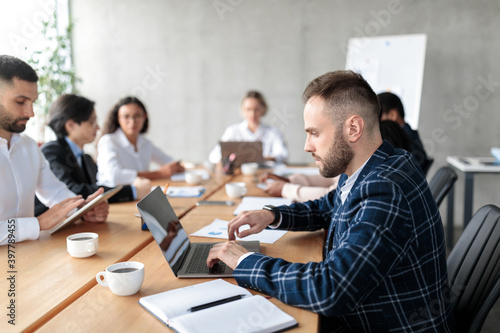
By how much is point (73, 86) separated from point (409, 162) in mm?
4592

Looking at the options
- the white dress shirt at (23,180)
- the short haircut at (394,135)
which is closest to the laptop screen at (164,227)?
the white dress shirt at (23,180)

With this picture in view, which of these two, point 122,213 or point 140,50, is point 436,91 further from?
point 122,213

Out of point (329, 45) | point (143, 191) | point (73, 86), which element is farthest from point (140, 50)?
point (143, 191)

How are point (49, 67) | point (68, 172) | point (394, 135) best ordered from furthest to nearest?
point (49, 67)
point (68, 172)
point (394, 135)

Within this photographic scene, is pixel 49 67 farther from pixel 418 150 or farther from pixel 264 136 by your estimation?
pixel 418 150

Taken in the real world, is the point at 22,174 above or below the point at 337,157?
below

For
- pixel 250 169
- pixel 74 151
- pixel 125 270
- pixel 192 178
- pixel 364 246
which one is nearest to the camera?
pixel 364 246

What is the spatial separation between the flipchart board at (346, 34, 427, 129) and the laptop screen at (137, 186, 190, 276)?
10.7ft

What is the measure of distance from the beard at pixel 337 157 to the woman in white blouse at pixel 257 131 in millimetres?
2874

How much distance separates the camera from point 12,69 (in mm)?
1720

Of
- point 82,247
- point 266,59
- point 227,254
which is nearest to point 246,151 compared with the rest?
point 266,59

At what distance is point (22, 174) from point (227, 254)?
121cm

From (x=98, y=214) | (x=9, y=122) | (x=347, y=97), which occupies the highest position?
(x=347, y=97)

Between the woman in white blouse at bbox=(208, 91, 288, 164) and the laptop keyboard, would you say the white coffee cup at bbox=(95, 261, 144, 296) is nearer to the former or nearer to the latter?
the laptop keyboard
